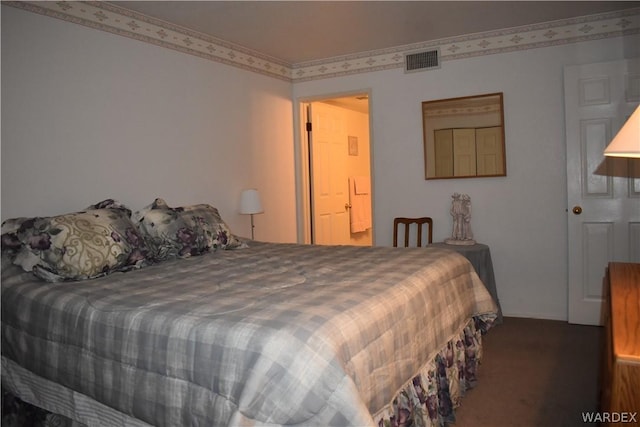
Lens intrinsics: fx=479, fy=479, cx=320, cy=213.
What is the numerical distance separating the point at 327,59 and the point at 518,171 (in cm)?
209

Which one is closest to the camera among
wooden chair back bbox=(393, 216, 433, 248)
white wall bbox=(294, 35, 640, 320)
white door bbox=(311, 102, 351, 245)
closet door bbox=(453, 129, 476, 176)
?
white wall bbox=(294, 35, 640, 320)

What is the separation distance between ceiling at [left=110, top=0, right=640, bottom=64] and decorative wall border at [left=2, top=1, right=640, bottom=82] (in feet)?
0.21

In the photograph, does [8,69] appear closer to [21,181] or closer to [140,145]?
[21,181]

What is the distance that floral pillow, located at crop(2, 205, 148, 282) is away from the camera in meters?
2.20

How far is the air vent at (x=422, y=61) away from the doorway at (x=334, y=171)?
1.60ft

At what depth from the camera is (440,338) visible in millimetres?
2219

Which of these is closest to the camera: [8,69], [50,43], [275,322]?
[275,322]

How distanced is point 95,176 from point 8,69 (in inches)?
29.5

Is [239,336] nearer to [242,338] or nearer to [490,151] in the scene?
[242,338]

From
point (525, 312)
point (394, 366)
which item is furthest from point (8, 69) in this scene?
point (525, 312)

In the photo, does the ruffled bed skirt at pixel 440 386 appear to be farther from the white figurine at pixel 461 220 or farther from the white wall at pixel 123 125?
the white wall at pixel 123 125

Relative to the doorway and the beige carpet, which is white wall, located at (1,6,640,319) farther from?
the beige carpet

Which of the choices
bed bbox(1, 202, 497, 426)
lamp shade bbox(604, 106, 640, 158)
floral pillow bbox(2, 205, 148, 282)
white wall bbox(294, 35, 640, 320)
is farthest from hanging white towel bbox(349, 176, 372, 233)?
lamp shade bbox(604, 106, 640, 158)

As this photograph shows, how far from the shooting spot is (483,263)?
12.4ft
